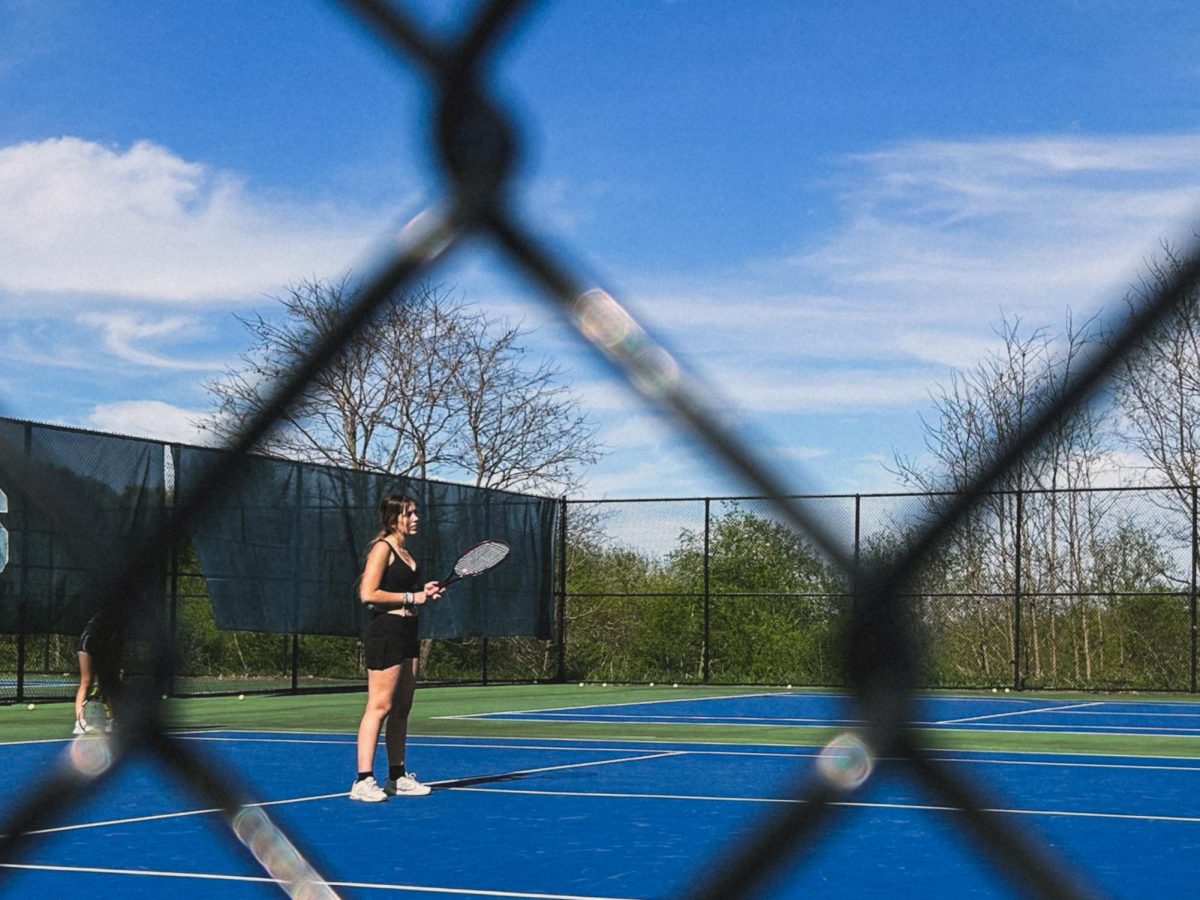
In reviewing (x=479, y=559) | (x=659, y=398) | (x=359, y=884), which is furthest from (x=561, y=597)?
(x=659, y=398)

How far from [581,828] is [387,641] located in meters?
1.32

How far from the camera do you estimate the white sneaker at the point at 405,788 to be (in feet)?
22.8

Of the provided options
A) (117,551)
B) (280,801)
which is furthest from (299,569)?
(117,551)

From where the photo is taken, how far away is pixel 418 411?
8.13 meters

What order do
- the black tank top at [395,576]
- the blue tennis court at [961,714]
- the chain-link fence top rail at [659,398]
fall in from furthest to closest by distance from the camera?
the blue tennis court at [961,714] < the black tank top at [395,576] < the chain-link fence top rail at [659,398]

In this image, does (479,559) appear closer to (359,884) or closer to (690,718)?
(359,884)

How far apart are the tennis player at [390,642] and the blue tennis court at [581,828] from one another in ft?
0.44

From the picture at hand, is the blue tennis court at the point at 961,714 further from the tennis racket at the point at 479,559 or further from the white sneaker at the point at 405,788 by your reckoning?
the white sneaker at the point at 405,788

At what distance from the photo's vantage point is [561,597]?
19.8 metres

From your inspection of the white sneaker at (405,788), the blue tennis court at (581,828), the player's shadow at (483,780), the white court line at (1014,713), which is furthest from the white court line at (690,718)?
the white sneaker at (405,788)

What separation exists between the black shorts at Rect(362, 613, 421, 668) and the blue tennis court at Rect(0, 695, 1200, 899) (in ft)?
1.93

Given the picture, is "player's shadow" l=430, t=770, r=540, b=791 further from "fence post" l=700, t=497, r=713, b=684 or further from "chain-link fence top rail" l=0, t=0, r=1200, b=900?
"fence post" l=700, t=497, r=713, b=684

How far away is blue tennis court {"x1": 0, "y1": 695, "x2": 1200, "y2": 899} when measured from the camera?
4.92 meters

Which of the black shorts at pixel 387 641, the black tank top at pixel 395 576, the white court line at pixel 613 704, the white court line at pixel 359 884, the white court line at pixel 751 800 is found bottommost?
the white court line at pixel 359 884
